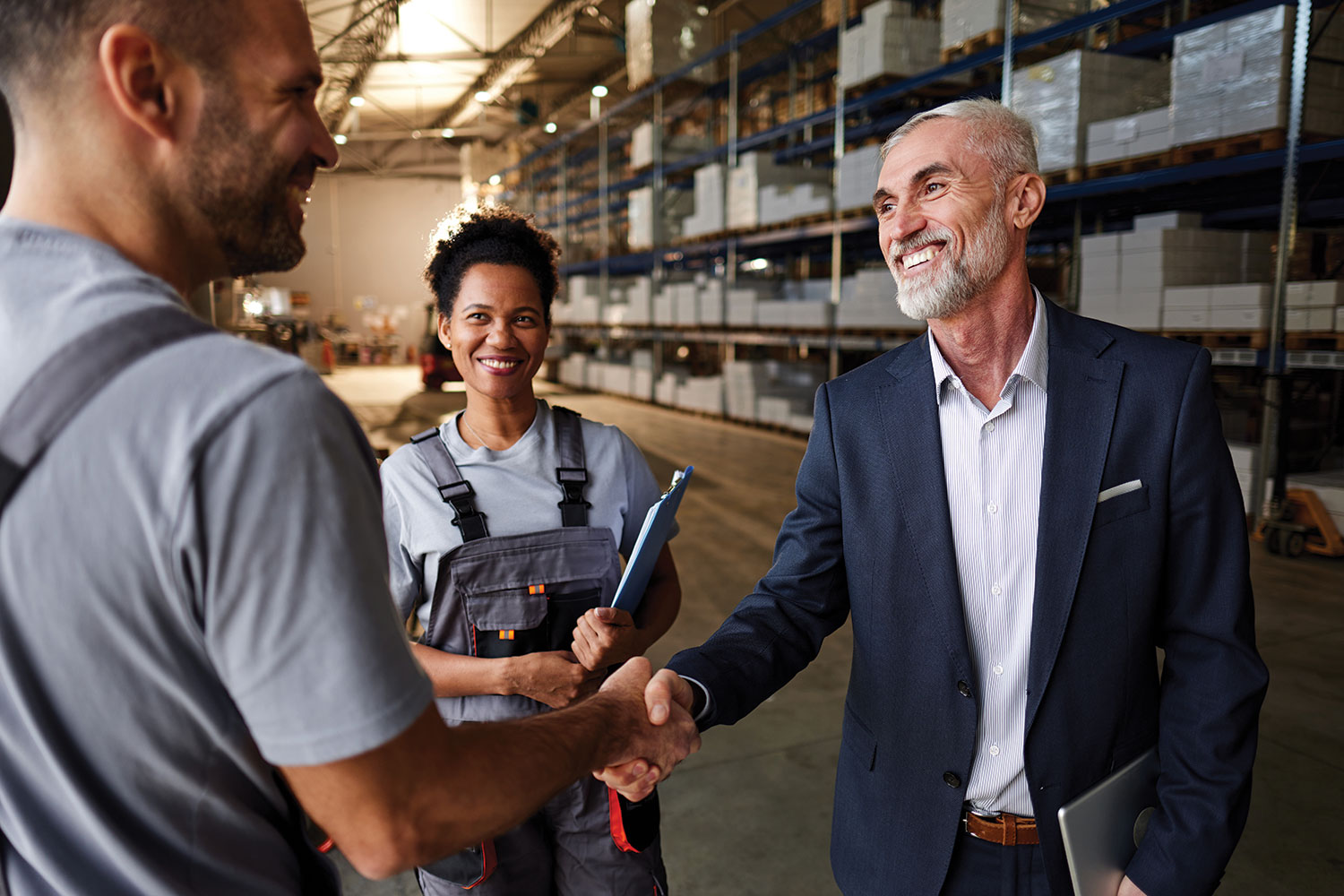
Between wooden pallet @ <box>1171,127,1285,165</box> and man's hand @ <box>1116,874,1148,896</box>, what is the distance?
652 cm

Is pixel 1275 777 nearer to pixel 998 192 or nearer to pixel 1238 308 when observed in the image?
pixel 998 192

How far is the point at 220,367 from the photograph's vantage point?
0.72 m

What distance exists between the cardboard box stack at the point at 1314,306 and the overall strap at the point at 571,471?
252 inches

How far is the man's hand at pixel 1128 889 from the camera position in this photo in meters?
1.49

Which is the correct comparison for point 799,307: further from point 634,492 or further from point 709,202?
point 634,492

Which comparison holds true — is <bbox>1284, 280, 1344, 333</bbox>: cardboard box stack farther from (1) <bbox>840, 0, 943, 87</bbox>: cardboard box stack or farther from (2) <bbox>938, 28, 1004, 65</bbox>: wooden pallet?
(1) <bbox>840, 0, 943, 87</bbox>: cardboard box stack

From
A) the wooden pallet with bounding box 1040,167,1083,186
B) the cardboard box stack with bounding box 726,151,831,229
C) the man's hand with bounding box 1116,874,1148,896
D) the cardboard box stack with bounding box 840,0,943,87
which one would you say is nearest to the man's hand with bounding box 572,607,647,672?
the man's hand with bounding box 1116,874,1148,896

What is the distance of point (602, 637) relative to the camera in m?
1.76

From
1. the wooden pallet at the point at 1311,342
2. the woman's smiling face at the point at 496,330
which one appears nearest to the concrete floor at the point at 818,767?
the wooden pallet at the point at 1311,342

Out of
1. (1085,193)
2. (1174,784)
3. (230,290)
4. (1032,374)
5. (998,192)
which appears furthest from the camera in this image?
(1085,193)

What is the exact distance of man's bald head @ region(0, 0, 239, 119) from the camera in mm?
781

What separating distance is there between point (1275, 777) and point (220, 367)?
412 cm

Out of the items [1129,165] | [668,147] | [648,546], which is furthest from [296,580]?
Result: [668,147]

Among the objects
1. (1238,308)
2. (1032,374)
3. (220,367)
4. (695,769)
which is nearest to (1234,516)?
(1032,374)
